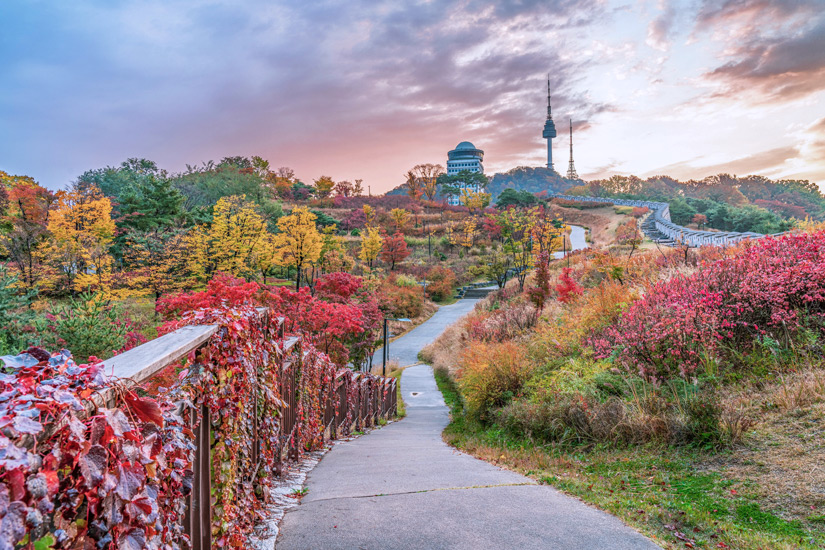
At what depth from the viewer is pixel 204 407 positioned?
2463mm

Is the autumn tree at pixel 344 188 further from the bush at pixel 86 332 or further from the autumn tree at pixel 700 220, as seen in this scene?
the bush at pixel 86 332

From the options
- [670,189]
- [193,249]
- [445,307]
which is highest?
[670,189]

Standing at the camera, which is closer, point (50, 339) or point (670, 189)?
point (50, 339)

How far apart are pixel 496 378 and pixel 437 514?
7.64m

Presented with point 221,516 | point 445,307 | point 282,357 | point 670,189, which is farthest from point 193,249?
point 670,189

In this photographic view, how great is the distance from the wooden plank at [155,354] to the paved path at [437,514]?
1497 millimetres

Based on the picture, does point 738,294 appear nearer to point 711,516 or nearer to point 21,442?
point 711,516

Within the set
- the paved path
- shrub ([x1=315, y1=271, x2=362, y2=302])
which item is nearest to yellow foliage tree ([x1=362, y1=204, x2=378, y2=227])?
shrub ([x1=315, y1=271, x2=362, y2=302])

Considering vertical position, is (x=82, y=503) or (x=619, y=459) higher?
(x=82, y=503)

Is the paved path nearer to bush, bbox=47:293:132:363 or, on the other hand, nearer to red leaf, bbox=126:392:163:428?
red leaf, bbox=126:392:163:428

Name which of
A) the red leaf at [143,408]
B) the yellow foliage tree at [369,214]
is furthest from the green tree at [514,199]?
the red leaf at [143,408]

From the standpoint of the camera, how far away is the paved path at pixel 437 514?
296 cm

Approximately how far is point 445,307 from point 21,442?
36.4 m

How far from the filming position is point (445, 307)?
37188 millimetres
